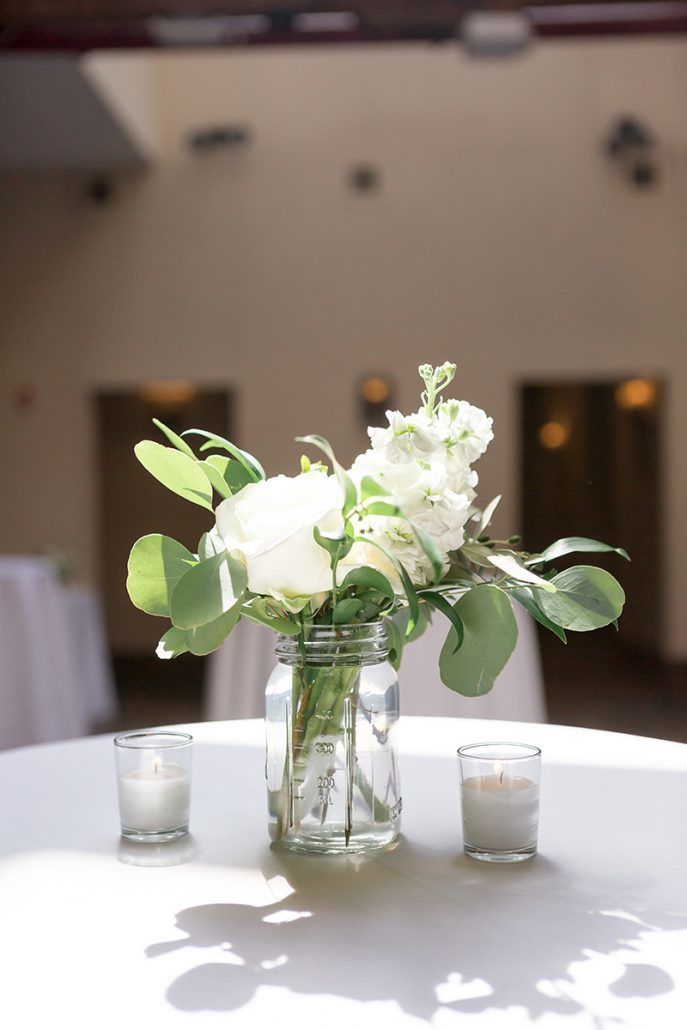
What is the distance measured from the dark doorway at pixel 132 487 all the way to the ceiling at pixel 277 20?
8.89 ft

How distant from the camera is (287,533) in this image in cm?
90

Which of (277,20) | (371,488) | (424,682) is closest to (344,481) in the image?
(371,488)

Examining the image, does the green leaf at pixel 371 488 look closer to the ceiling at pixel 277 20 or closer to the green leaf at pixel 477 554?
the green leaf at pixel 477 554

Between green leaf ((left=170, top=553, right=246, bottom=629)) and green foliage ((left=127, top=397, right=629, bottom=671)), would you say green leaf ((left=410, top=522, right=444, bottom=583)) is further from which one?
green leaf ((left=170, top=553, right=246, bottom=629))

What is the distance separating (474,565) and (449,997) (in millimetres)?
400

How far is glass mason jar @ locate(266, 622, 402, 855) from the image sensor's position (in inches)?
38.5

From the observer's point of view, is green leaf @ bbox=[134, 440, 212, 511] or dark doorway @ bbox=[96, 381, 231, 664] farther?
dark doorway @ bbox=[96, 381, 231, 664]

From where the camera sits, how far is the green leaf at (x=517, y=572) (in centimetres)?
92

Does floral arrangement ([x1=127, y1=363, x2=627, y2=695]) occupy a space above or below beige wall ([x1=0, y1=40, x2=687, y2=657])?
below

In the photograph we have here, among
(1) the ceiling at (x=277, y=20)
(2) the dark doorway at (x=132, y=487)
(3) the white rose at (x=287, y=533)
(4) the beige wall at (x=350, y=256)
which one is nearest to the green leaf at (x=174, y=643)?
(3) the white rose at (x=287, y=533)

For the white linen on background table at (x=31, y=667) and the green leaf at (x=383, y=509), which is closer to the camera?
the green leaf at (x=383, y=509)

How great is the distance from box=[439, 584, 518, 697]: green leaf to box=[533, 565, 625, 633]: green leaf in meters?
0.04

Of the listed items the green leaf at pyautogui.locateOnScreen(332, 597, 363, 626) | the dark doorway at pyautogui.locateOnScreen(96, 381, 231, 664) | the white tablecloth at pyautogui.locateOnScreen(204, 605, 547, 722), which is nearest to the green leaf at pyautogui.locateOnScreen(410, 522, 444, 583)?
the green leaf at pyautogui.locateOnScreen(332, 597, 363, 626)

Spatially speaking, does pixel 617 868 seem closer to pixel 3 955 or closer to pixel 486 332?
pixel 3 955
